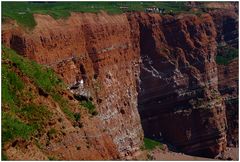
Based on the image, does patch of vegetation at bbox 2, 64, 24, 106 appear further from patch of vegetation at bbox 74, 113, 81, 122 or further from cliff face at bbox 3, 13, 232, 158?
cliff face at bbox 3, 13, 232, 158

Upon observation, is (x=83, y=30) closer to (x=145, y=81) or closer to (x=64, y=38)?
(x=64, y=38)

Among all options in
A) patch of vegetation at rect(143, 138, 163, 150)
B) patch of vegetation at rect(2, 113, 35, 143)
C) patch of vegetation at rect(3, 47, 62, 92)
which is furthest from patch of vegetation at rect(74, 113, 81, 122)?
patch of vegetation at rect(143, 138, 163, 150)

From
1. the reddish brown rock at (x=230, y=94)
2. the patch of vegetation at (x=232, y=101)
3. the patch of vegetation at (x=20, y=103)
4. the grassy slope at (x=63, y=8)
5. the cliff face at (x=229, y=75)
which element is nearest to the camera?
the patch of vegetation at (x=20, y=103)

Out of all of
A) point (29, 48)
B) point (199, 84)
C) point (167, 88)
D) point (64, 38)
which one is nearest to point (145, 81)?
point (167, 88)

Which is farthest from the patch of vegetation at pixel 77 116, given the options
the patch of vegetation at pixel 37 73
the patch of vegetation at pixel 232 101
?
the patch of vegetation at pixel 232 101

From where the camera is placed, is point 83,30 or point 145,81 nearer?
point 83,30

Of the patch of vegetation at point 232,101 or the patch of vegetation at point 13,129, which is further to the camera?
the patch of vegetation at point 232,101

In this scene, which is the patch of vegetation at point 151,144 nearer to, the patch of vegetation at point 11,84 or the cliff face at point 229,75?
the cliff face at point 229,75

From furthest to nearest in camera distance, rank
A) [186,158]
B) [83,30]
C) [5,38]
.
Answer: [186,158], [83,30], [5,38]
